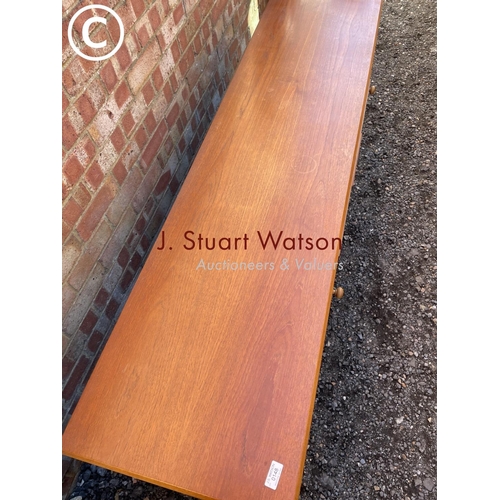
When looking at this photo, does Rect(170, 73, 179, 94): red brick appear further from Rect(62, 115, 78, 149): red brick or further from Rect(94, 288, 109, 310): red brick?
Rect(94, 288, 109, 310): red brick

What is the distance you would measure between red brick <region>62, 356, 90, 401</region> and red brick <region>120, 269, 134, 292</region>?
259mm

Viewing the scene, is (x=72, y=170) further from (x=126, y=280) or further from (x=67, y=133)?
(x=126, y=280)

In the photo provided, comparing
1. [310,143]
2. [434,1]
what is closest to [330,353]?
[310,143]

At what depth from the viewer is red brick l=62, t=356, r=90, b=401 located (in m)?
1.25

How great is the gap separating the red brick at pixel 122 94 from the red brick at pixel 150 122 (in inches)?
5.2

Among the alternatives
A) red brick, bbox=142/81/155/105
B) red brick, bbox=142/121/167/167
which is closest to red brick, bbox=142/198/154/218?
red brick, bbox=142/121/167/167

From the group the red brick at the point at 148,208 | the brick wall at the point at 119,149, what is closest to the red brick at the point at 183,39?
the brick wall at the point at 119,149

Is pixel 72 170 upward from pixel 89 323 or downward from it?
upward

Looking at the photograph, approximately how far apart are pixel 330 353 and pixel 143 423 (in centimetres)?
92

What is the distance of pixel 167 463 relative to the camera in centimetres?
91

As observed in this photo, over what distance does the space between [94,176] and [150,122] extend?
34 cm

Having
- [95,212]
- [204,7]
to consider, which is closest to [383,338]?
[95,212]

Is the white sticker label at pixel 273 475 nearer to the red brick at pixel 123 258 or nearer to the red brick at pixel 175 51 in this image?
the red brick at pixel 123 258

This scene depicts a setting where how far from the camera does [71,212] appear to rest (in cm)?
111
